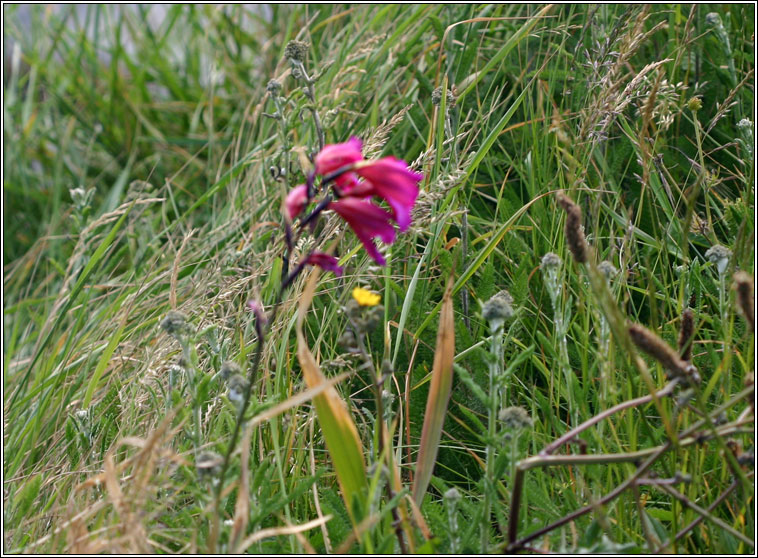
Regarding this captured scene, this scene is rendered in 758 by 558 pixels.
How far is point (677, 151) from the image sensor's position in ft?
6.78

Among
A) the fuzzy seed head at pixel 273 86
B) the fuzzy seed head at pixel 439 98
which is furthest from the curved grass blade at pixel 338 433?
the fuzzy seed head at pixel 273 86

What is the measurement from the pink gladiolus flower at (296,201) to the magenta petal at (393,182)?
8cm

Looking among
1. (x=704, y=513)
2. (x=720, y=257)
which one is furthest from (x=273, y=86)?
(x=704, y=513)

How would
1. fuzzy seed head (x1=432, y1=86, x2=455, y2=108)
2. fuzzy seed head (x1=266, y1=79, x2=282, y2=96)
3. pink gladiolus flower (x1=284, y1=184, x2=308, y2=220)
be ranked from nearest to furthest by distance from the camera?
pink gladiolus flower (x1=284, y1=184, x2=308, y2=220) < fuzzy seed head (x1=432, y1=86, x2=455, y2=108) < fuzzy seed head (x1=266, y1=79, x2=282, y2=96)

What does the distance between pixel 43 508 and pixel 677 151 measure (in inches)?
68.4

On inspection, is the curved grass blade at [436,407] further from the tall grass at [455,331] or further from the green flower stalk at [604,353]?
the green flower stalk at [604,353]

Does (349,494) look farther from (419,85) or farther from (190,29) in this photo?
(190,29)

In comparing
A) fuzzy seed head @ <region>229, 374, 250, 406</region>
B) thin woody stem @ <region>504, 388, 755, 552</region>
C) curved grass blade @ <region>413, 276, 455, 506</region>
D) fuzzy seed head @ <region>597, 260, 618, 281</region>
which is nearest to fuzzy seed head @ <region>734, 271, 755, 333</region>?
thin woody stem @ <region>504, 388, 755, 552</region>

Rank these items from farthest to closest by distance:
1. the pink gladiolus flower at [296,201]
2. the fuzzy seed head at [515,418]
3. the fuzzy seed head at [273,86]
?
1. the fuzzy seed head at [273,86]
2. the fuzzy seed head at [515,418]
3. the pink gladiolus flower at [296,201]

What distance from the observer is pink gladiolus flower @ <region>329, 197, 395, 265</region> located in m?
1.02

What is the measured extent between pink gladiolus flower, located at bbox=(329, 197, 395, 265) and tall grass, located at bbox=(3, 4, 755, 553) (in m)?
0.14

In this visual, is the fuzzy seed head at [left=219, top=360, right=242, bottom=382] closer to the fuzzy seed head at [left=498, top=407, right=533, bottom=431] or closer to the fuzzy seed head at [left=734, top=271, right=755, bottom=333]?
the fuzzy seed head at [left=498, top=407, right=533, bottom=431]

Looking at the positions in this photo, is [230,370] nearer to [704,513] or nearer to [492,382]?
[492,382]

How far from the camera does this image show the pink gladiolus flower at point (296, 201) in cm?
100
